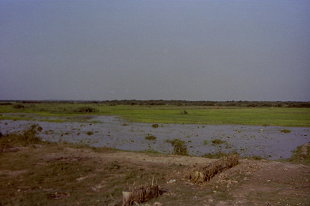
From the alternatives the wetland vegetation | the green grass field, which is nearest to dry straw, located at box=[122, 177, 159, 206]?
the wetland vegetation

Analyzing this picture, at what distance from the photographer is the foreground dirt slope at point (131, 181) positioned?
743cm

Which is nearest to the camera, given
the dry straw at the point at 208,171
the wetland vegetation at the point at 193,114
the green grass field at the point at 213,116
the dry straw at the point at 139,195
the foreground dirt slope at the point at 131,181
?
the dry straw at the point at 139,195

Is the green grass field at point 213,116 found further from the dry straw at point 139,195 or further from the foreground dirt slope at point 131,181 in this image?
the dry straw at point 139,195

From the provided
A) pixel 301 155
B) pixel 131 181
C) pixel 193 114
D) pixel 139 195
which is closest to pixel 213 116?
pixel 193 114

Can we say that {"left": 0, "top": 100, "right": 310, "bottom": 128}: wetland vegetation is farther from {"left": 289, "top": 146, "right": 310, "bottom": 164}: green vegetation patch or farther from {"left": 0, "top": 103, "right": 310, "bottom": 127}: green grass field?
{"left": 289, "top": 146, "right": 310, "bottom": 164}: green vegetation patch

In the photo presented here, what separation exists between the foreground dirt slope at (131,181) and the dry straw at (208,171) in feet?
0.82

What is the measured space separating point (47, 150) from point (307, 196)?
12877 mm

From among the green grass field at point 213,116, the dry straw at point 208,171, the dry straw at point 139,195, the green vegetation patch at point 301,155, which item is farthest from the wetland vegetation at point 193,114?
the dry straw at point 139,195

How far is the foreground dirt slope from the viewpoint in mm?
7430

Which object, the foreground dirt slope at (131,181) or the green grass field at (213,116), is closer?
the foreground dirt slope at (131,181)

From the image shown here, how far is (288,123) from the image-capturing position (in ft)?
103

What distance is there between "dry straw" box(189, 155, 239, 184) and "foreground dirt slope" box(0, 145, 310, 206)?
250 millimetres

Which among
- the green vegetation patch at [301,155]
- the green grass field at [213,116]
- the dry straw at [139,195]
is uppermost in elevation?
the green grass field at [213,116]

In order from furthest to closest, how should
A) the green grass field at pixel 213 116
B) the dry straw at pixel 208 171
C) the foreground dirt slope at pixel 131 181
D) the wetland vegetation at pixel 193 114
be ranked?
the wetland vegetation at pixel 193 114, the green grass field at pixel 213 116, the dry straw at pixel 208 171, the foreground dirt slope at pixel 131 181
